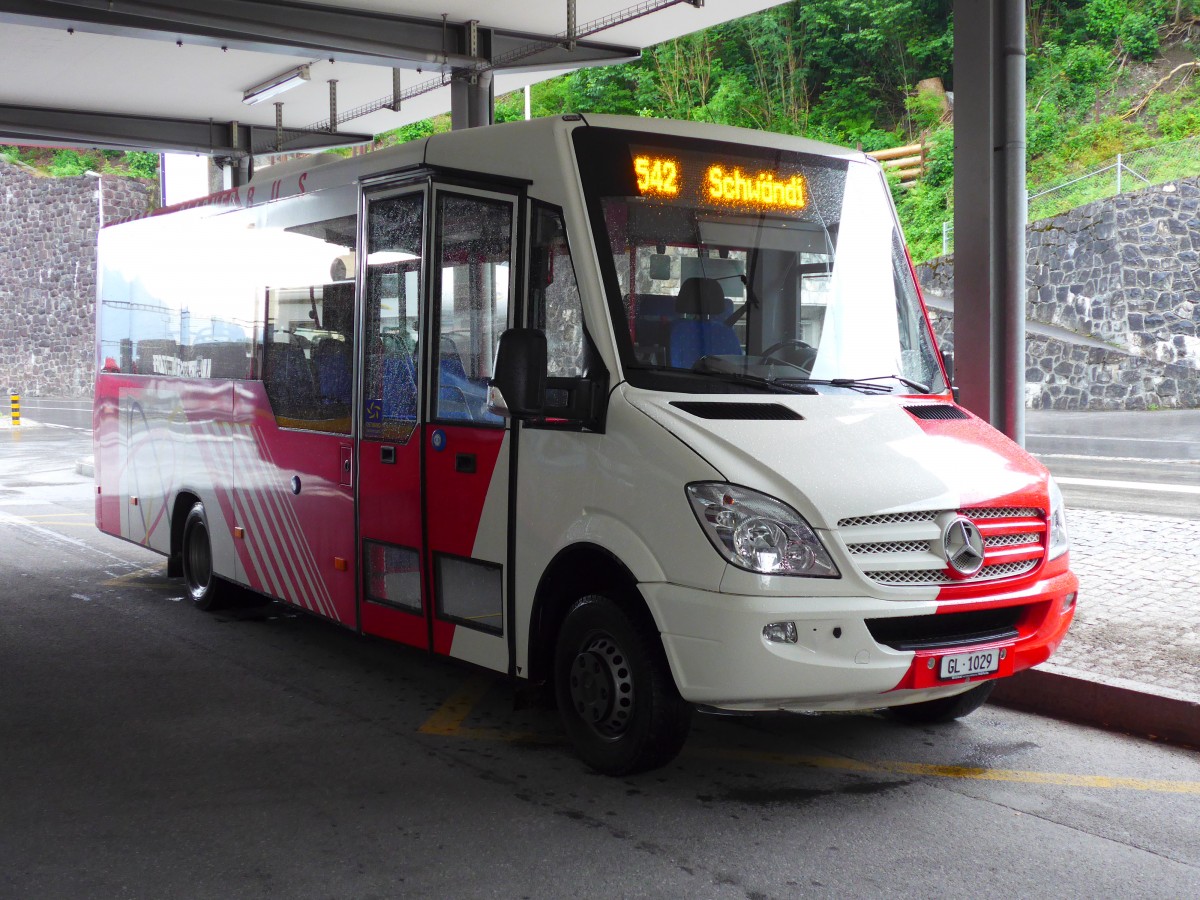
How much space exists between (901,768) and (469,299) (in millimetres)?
2983

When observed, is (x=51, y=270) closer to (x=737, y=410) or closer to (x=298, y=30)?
(x=298, y=30)

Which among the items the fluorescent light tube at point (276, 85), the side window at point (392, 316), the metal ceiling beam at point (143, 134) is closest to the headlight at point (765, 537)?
the side window at point (392, 316)

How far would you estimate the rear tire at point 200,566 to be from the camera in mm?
9242

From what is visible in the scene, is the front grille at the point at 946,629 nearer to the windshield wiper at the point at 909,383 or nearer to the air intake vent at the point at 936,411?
the air intake vent at the point at 936,411

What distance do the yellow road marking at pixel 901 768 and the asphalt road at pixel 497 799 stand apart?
16 millimetres

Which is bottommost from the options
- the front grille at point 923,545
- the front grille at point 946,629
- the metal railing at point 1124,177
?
the front grille at point 946,629

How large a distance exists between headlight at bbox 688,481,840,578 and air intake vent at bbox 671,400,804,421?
17.8 inches

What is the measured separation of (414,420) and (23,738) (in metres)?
2.46

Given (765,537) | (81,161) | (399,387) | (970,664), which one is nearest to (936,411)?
(970,664)

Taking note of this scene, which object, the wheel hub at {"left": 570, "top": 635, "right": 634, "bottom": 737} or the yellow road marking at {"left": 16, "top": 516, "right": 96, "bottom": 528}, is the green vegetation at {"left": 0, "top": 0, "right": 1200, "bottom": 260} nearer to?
the yellow road marking at {"left": 16, "top": 516, "right": 96, "bottom": 528}

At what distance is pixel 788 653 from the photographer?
478cm

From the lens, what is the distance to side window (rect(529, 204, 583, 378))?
560cm

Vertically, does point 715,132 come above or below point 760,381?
above

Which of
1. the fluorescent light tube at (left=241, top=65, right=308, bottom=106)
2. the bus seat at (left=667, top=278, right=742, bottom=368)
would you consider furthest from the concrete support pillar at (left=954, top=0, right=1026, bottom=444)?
the fluorescent light tube at (left=241, top=65, right=308, bottom=106)
